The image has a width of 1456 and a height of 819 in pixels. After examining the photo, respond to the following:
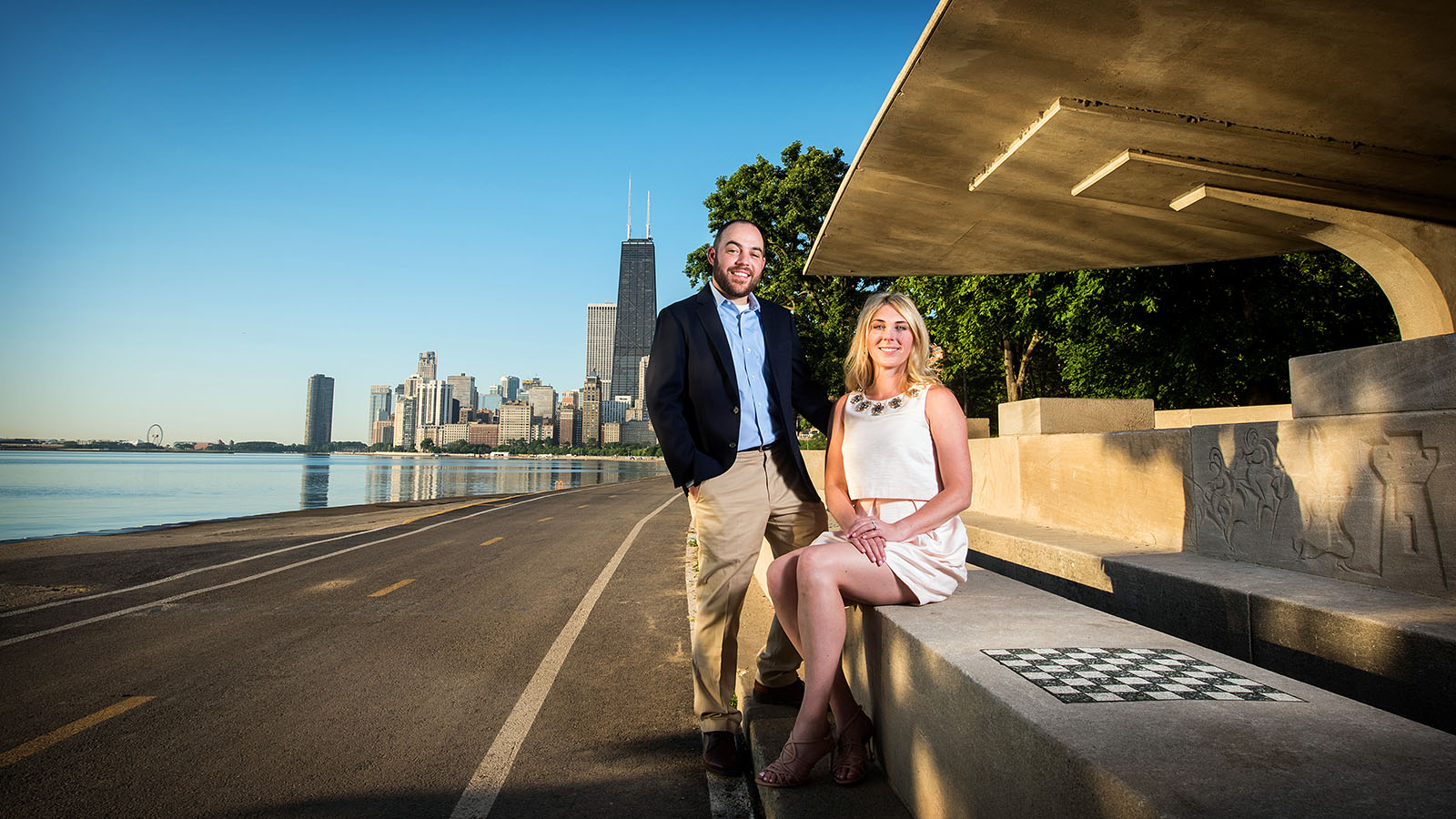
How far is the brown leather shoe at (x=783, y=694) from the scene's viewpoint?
402cm

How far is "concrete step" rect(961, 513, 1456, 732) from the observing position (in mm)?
2871

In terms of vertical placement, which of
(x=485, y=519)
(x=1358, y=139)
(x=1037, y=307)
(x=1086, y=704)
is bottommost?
(x=485, y=519)

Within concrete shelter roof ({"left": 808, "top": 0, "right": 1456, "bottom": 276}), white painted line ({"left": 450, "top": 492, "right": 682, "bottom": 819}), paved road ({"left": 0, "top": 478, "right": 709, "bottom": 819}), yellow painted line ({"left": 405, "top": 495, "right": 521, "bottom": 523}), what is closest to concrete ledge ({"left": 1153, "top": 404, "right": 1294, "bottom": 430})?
concrete shelter roof ({"left": 808, "top": 0, "right": 1456, "bottom": 276})

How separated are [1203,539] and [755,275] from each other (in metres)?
3.60

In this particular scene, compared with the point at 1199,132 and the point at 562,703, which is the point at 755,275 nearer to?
the point at 562,703

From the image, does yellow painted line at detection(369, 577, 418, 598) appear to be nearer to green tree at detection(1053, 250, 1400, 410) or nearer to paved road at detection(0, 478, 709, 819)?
paved road at detection(0, 478, 709, 819)

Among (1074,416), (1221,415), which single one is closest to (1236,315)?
(1221,415)

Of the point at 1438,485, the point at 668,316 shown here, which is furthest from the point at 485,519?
the point at 1438,485

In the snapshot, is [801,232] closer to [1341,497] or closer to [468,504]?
[468,504]

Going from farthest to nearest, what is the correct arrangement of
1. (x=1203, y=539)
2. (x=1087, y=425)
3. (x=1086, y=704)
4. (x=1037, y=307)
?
(x=1037, y=307)
(x=1087, y=425)
(x=1203, y=539)
(x=1086, y=704)

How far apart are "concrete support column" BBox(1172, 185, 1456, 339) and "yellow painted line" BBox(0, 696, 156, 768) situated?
9.39 meters

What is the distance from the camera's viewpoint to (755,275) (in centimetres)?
388

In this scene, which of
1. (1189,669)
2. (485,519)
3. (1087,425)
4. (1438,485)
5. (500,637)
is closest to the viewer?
(1189,669)

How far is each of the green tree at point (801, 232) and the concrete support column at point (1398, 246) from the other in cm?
2041
